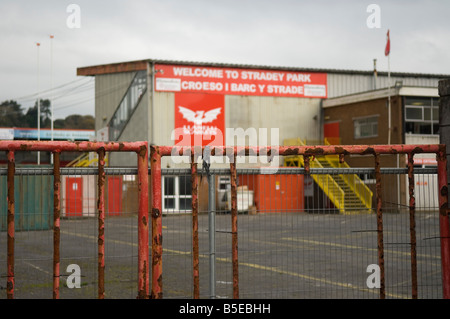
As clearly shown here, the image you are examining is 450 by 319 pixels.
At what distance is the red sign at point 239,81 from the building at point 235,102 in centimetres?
6

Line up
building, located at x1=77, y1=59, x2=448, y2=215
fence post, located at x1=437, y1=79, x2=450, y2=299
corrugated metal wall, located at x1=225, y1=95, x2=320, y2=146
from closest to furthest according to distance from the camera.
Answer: fence post, located at x1=437, y1=79, x2=450, y2=299 → building, located at x1=77, y1=59, x2=448, y2=215 → corrugated metal wall, located at x1=225, y1=95, x2=320, y2=146

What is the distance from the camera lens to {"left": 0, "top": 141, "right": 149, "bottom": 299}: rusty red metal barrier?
5.40 meters

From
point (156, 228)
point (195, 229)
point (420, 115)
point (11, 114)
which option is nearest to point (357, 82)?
point (420, 115)

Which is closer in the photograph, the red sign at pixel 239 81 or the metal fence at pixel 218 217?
the metal fence at pixel 218 217

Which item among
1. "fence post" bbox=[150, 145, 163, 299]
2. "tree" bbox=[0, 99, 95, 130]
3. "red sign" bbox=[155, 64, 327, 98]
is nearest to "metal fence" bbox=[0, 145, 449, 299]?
"fence post" bbox=[150, 145, 163, 299]

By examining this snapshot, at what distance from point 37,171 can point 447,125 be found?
16.1 feet

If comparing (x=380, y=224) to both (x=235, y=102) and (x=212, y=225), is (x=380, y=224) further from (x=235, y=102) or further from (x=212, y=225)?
(x=235, y=102)

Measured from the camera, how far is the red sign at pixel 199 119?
3547 cm

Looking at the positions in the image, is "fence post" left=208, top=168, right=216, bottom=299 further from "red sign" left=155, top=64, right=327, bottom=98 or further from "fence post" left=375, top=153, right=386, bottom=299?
"red sign" left=155, top=64, right=327, bottom=98

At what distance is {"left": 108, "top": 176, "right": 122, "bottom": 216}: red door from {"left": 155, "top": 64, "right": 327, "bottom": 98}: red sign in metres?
29.4

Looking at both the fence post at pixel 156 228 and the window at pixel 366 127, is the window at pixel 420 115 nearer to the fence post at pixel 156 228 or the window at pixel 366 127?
the window at pixel 366 127

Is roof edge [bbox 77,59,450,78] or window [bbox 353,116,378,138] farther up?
roof edge [bbox 77,59,450,78]

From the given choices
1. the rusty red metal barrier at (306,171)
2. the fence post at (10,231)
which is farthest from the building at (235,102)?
the fence post at (10,231)

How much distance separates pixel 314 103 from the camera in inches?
1547
